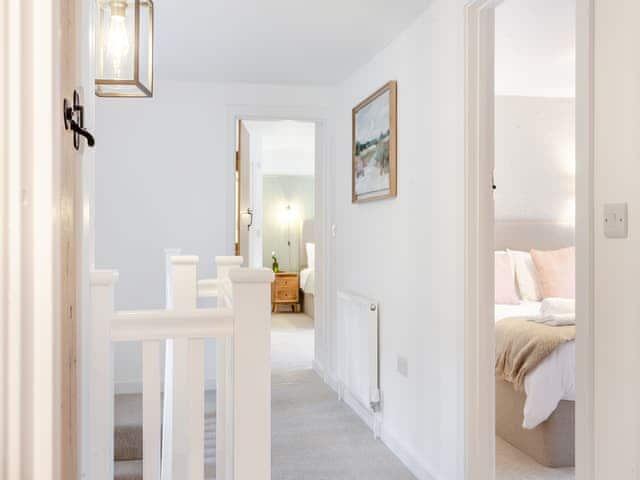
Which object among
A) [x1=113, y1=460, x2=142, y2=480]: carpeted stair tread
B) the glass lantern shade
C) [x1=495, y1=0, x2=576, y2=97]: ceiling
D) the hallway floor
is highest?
[x1=495, y1=0, x2=576, y2=97]: ceiling

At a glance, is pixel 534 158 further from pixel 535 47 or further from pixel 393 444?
pixel 393 444

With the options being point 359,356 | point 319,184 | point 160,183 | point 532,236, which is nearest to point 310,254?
point 319,184

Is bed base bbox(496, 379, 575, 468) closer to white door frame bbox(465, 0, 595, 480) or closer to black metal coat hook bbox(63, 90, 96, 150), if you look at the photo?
white door frame bbox(465, 0, 595, 480)

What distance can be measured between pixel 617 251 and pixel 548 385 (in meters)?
1.62

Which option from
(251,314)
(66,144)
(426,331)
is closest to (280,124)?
(426,331)

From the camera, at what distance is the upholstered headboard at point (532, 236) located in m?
4.93

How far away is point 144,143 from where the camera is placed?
4.53 meters

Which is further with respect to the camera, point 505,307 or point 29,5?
point 505,307

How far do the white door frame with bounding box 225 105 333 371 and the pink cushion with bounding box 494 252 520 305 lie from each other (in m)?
1.32

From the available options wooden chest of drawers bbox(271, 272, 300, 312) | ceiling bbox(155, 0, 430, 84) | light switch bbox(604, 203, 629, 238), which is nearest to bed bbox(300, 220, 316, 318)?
wooden chest of drawers bbox(271, 272, 300, 312)

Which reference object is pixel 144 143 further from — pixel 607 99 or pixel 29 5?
pixel 29 5

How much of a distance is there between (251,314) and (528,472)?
227 centimetres

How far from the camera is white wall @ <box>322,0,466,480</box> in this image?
257 centimetres

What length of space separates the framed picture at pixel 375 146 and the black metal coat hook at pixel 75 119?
2.62 m
